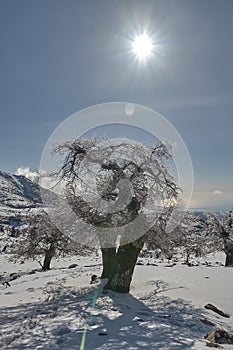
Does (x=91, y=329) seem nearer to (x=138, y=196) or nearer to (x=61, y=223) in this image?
(x=138, y=196)

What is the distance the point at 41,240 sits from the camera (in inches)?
1212

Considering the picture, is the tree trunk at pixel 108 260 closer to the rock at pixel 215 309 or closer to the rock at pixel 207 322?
the rock at pixel 215 309

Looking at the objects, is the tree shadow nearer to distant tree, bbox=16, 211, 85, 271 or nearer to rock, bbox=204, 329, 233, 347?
rock, bbox=204, 329, 233, 347

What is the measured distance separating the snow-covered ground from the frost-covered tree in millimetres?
2273

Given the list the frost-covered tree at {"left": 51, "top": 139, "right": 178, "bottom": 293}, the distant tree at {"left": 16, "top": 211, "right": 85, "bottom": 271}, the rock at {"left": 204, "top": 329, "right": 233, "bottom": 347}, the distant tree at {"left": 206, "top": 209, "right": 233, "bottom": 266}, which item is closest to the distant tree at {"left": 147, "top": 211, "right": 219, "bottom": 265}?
the frost-covered tree at {"left": 51, "top": 139, "right": 178, "bottom": 293}

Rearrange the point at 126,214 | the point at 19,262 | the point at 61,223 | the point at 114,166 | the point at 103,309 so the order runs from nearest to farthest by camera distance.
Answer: the point at 103,309, the point at 126,214, the point at 114,166, the point at 61,223, the point at 19,262

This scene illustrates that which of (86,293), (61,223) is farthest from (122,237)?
(61,223)

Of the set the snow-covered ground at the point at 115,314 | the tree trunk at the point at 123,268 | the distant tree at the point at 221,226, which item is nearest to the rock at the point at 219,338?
Answer: the snow-covered ground at the point at 115,314

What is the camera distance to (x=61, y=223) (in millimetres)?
19344

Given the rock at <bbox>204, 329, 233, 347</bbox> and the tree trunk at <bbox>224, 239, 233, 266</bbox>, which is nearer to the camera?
the rock at <bbox>204, 329, 233, 347</bbox>

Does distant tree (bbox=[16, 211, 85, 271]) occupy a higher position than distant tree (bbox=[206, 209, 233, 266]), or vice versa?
distant tree (bbox=[206, 209, 233, 266])

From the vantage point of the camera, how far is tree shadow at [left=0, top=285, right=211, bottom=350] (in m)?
8.66

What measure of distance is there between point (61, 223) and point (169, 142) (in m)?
8.01

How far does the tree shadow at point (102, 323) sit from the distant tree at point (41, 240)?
1013 centimetres
